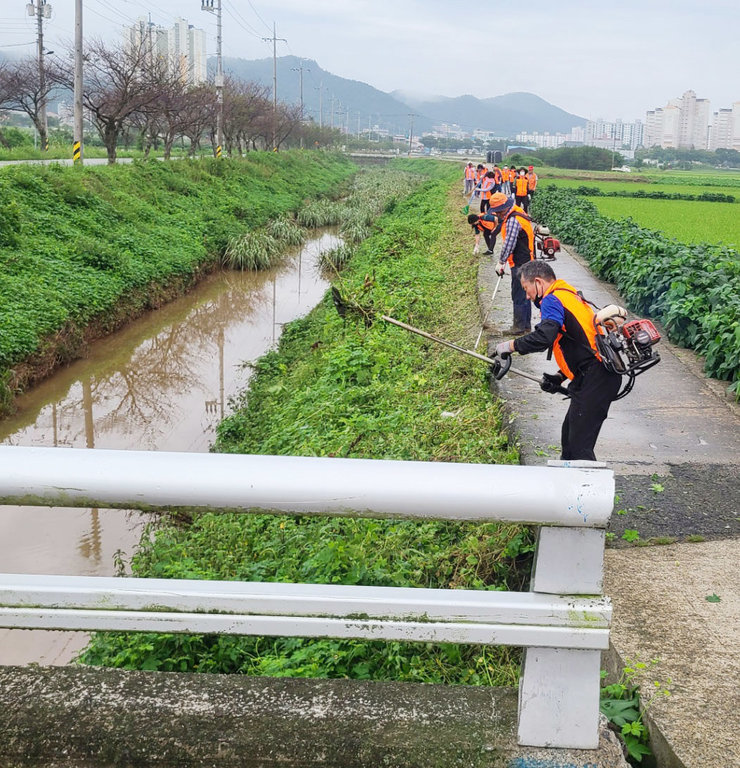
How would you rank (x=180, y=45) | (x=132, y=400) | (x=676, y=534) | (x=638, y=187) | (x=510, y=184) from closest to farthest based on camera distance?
(x=676, y=534)
(x=132, y=400)
(x=510, y=184)
(x=638, y=187)
(x=180, y=45)

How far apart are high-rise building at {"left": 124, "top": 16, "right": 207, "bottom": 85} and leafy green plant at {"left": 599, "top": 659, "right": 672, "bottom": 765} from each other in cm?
3637

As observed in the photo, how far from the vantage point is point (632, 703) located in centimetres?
299

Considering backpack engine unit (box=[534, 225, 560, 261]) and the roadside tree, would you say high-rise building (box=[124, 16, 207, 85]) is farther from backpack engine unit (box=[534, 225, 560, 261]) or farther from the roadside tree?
backpack engine unit (box=[534, 225, 560, 261])

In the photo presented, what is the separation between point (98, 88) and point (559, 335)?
96.7 ft

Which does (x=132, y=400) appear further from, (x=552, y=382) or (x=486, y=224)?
(x=552, y=382)

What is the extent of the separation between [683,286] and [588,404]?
6.35m

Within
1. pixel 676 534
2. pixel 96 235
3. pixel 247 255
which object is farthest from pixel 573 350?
pixel 247 255

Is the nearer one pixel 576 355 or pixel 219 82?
pixel 576 355

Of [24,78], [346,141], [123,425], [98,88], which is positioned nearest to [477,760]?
Result: [123,425]

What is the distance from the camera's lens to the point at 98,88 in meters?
30.8

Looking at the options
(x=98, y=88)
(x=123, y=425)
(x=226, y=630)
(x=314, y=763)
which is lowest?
(x=123, y=425)

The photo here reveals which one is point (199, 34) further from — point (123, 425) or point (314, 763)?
point (314, 763)

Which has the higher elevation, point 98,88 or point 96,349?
point 98,88

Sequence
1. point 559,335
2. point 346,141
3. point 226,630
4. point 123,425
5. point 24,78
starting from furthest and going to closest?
point 346,141
point 24,78
point 123,425
point 559,335
point 226,630
